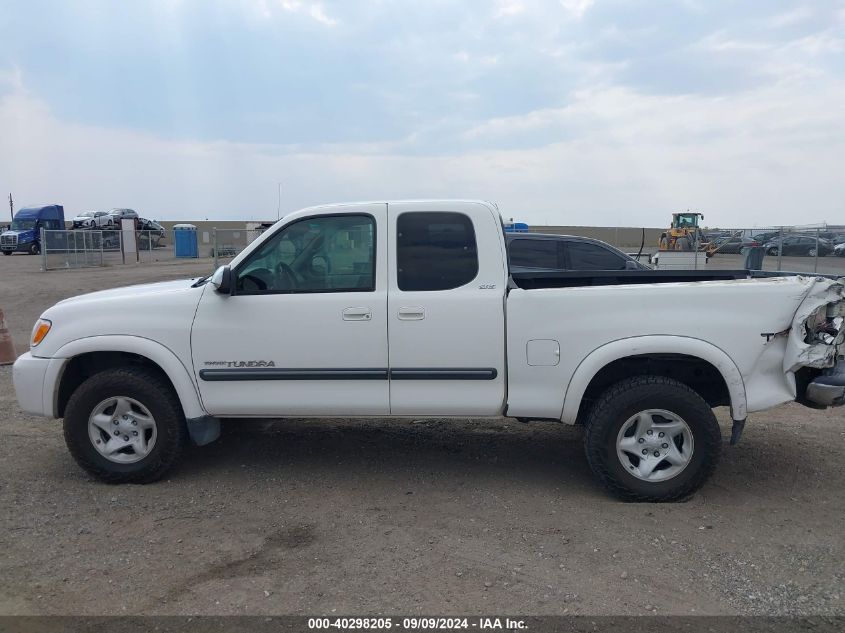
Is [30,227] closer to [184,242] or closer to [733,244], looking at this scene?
[184,242]

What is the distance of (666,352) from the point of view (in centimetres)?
478

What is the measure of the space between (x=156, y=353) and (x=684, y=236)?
20.1 meters

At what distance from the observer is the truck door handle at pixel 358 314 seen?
16.4ft

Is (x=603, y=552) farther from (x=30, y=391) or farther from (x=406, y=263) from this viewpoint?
(x=30, y=391)

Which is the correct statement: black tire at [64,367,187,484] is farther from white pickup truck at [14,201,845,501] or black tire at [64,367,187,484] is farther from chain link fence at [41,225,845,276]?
chain link fence at [41,225,845,276]

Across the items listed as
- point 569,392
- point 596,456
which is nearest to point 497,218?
point 569,392

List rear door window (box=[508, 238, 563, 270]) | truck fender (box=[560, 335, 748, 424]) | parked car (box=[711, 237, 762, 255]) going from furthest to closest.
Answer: parked car (box=[711, 237, 762, 255])
rear door window (box=[508, 238, 563, 270])
truck fender (box=[560, 335, 748, 424])

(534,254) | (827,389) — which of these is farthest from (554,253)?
(827,389)

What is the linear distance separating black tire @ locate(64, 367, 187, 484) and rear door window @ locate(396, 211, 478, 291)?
6.12 ft

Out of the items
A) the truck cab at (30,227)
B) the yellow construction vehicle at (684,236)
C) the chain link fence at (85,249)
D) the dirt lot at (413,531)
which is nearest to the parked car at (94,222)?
the truck cab at (30,227)

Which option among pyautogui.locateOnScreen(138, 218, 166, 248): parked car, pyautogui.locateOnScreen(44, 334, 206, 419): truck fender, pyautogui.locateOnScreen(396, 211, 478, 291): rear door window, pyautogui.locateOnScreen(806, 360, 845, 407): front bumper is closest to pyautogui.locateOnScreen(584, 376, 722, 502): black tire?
pyautogui.locateOnScreen(806, 360, 845, 407): front bumper

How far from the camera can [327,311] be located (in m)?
5.03

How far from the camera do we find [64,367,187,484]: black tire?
5.20 meters

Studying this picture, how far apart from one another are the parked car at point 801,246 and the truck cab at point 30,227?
35209 mm
